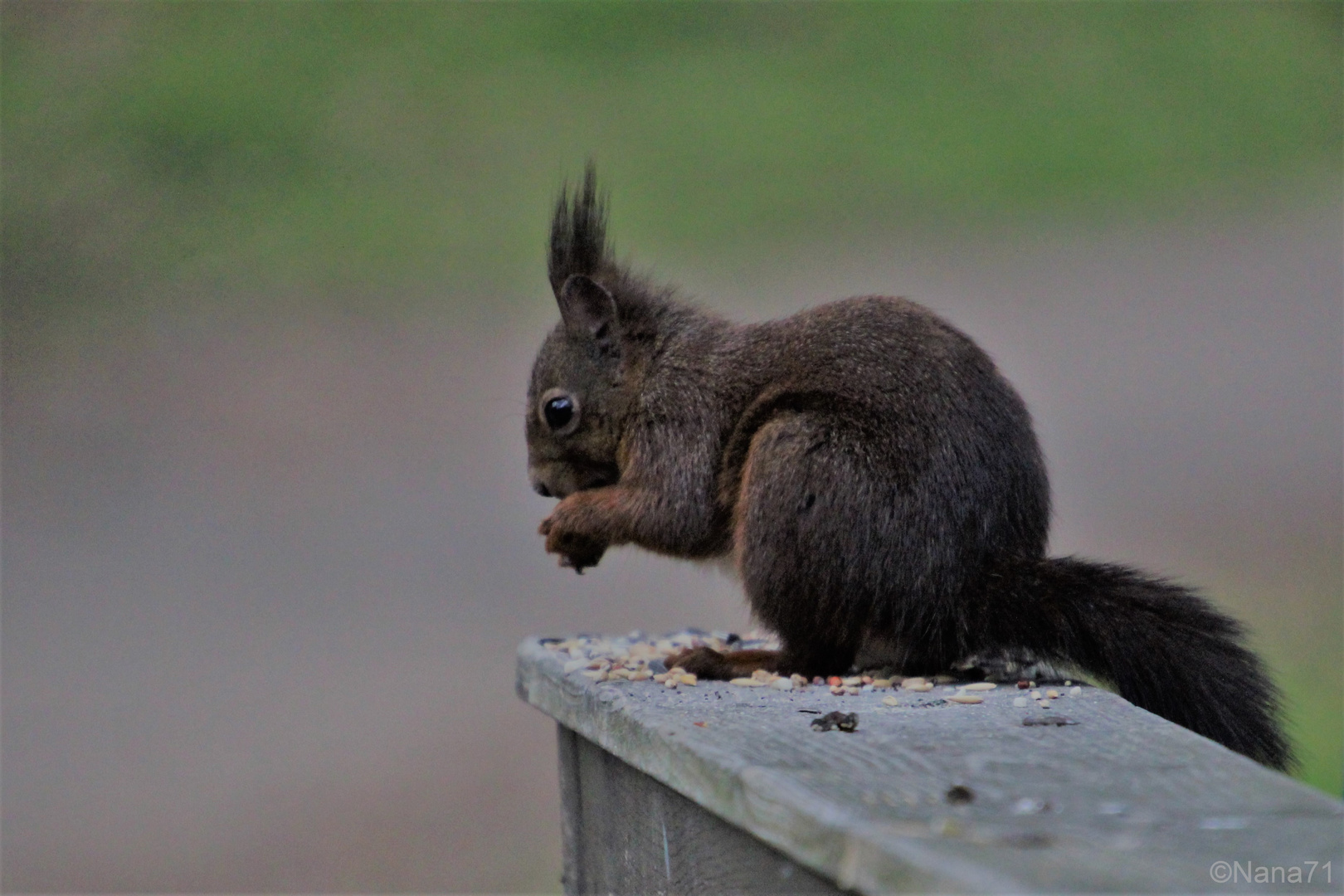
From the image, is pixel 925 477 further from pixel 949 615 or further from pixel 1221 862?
pixel 1221 862

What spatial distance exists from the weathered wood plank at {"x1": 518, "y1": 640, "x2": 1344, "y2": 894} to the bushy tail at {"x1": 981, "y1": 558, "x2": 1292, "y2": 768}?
0.33 ft

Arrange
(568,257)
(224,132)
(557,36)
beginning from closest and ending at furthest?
(568,257)
(224,132)
(557,36)

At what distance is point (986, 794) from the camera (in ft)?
5.01

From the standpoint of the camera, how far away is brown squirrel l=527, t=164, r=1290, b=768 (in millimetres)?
2244

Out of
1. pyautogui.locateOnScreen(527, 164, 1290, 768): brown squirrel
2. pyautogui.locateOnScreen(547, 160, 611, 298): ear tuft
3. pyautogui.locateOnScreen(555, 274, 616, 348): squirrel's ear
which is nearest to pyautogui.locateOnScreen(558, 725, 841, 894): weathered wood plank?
pyautogui.locateOnScreen(527, 164, 1290, 768): brown squirrel

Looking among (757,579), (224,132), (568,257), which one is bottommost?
(757,579)

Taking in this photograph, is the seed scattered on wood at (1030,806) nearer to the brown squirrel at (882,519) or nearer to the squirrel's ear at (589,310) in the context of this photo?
the brown squirrel at (882,519)

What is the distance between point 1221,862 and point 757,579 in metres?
1.21

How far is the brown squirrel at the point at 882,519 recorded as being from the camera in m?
2.24

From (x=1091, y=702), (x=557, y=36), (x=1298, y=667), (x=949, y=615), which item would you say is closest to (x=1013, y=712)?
(x=1091, y=702)

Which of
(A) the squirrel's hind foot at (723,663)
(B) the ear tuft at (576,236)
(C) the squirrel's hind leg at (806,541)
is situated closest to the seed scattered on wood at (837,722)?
(C) the squirrel's hind leg at (806,541)

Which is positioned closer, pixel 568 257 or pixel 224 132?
pixel 568 257

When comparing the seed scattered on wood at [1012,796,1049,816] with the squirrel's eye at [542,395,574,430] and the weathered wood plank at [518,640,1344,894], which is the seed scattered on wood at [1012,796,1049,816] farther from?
the squirrel's eye at [542,395,574,430]

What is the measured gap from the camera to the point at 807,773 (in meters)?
1.62
